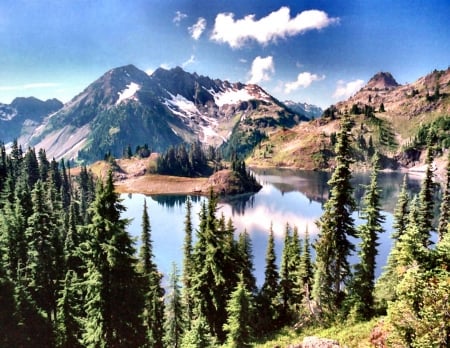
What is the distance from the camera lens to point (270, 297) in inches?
1961

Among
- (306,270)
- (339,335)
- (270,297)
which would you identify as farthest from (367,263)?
(270,297)

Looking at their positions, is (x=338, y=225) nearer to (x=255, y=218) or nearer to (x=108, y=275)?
(x=108, y=275)

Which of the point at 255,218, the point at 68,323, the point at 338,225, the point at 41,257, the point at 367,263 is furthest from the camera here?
the point at 255,218

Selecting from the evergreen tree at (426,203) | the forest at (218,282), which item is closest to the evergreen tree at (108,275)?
the forest at (218,282)

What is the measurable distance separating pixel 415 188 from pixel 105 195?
20805 cm

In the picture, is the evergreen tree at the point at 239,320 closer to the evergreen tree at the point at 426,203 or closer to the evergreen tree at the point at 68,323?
the evergreen tree at the point at 68,323

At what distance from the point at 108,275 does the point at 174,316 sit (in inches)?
885

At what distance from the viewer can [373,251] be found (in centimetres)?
3312

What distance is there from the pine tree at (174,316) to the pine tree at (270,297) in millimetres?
12322

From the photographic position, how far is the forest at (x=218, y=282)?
16.8 meters

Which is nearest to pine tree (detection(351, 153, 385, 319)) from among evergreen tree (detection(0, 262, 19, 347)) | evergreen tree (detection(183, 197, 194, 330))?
evergreen tree (detection(183, 197, 194, 330))

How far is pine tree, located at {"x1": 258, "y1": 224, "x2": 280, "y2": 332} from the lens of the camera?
157 feet

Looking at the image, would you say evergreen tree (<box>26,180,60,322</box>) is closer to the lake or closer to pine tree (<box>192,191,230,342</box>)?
pine tree (<box>192,191,230,342</box>)

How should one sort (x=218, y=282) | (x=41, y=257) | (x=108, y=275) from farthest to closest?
(x=41, y=257), (x=218, y=282), (x=108, y=275)
